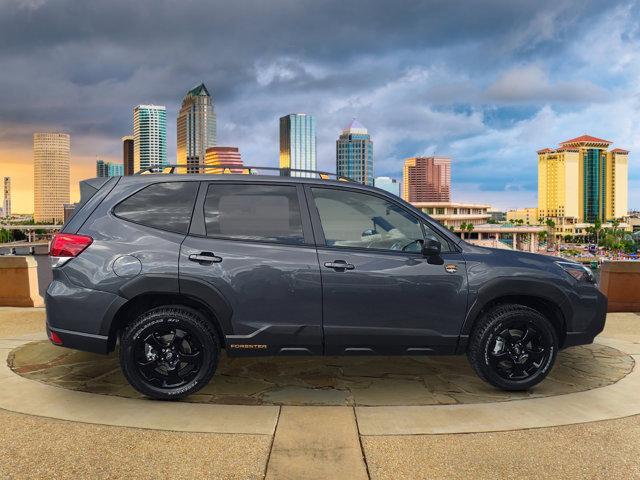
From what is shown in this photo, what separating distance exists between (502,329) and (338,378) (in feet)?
4.97

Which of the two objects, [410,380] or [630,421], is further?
[410,380]

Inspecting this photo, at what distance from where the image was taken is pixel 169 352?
4270 mm

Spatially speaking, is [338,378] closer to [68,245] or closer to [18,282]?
[68,245]

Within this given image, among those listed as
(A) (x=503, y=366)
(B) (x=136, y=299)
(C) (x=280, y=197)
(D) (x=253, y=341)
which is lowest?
(A) (x=503, y=366)

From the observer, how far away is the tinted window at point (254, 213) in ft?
14.3

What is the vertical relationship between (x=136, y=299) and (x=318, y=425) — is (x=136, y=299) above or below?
above

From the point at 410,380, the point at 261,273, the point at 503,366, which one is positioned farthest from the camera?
the point at 410,380

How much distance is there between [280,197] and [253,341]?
1182mm

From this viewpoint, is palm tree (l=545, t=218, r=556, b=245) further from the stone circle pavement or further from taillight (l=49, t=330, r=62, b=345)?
taillight (l=49, t=330, r=62, b=345)

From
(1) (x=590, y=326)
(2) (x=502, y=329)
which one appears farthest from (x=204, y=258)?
(1) (x=590, y=326)

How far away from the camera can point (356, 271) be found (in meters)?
4.29

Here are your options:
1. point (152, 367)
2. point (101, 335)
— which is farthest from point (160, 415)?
point (101, 335)

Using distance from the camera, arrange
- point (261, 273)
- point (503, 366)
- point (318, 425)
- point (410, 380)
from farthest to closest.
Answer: point (410, 380), point (503, 366), point (261, 273), point (318, 425)

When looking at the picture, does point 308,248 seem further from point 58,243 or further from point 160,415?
point 58,243
